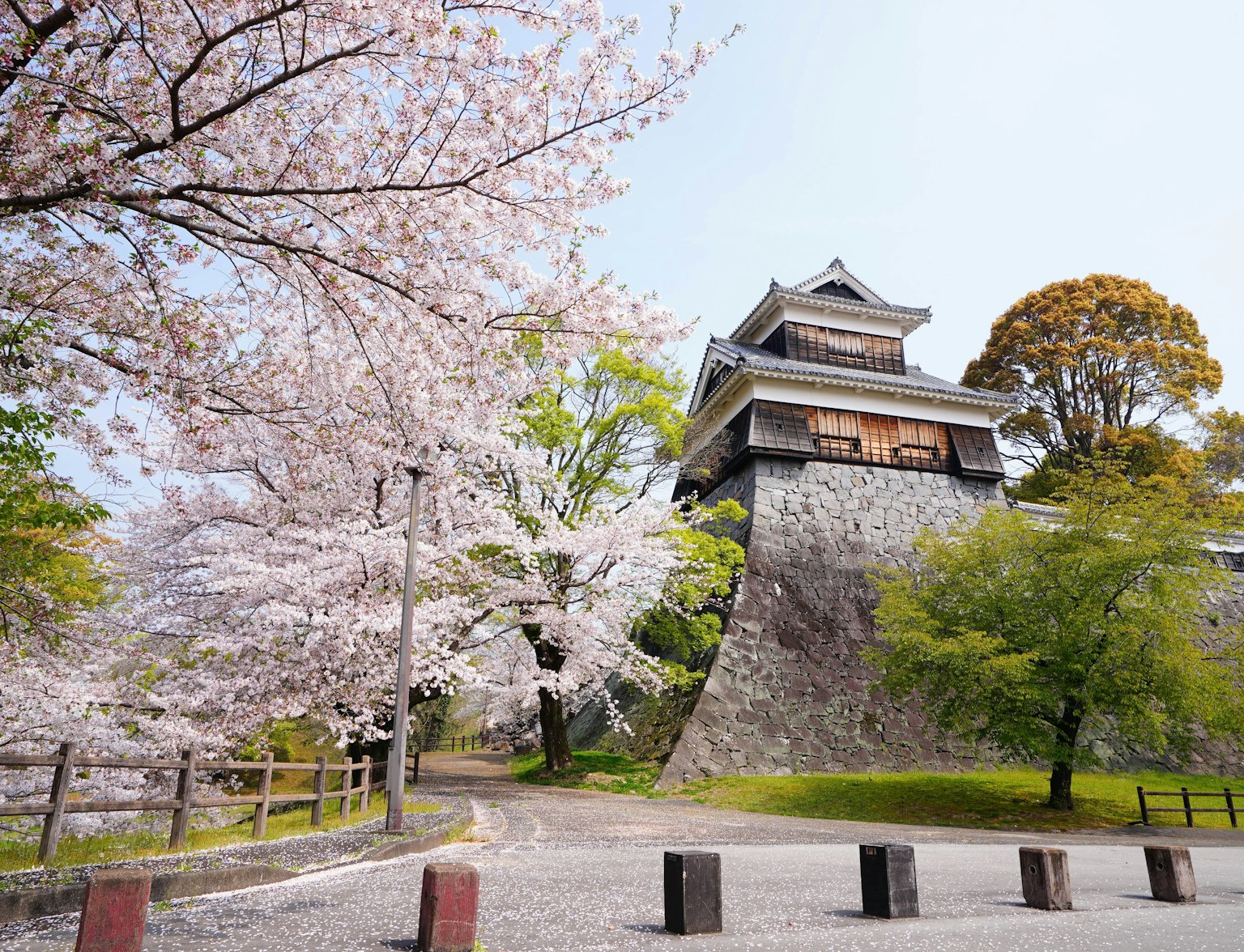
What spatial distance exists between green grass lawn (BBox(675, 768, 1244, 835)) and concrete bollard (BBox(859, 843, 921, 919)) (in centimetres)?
1027

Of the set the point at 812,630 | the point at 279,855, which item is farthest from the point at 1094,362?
the point at 279,855

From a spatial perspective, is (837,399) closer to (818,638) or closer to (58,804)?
(818,638)

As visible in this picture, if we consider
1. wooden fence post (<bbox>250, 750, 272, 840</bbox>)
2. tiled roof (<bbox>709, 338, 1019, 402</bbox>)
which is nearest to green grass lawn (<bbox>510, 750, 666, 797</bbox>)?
wooden fence post (<bbox>250, 750, 272, 840</bbox>)

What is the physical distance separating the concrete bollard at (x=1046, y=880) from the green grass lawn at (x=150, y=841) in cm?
870

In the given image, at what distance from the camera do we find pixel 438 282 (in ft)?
23.9

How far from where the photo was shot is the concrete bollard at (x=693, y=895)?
524 centimetres

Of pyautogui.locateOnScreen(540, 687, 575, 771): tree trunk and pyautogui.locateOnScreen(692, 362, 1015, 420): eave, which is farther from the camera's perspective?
pyautogui.locateOnScreen(692, 362, 1015, 420): eave

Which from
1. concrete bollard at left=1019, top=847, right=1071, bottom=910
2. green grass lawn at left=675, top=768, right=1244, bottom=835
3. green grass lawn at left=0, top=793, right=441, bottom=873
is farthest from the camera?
green grass lawn at left=675, top=768, right=1244, bottom=835

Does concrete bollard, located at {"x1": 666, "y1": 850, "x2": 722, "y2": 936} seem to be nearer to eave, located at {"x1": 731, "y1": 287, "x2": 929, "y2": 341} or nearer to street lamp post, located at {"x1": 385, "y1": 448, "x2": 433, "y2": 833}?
street lamp post, located at {"x1": 385, "y1": 448, "x2": 433, "y2": 833}

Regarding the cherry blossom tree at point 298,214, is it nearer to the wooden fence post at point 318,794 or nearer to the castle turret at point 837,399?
the wooden fence post at point 318,794

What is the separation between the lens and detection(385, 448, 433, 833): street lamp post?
406 inches

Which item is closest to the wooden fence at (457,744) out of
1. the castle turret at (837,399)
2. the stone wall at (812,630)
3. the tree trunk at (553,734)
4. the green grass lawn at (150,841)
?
the tree trunk at (553,734)

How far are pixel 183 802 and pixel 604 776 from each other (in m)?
13.1

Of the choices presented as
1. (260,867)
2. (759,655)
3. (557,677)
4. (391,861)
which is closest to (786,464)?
(759,655)
